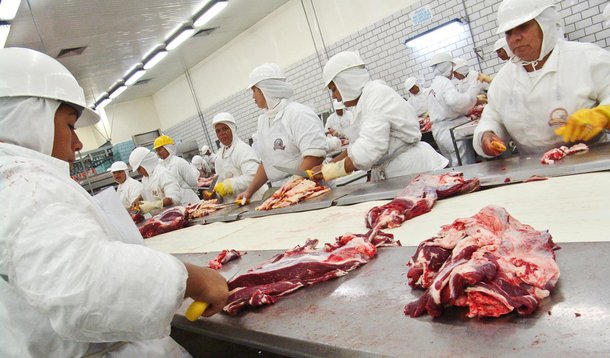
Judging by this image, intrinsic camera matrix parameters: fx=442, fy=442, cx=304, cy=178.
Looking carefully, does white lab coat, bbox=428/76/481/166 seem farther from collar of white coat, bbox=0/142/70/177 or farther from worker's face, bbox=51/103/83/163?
collar of white coat, bbox=0/142/70/177

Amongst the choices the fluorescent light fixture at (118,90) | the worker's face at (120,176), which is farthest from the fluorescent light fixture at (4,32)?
the fluorescent light fixture at (118,90)

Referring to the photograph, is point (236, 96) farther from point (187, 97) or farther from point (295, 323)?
point (295, 323)

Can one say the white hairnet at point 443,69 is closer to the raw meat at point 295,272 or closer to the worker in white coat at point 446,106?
the worker in white coat at point 446,106

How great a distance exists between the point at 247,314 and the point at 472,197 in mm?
1488

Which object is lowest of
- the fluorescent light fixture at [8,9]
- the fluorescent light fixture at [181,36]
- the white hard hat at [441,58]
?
the white hard hat at [441,58]

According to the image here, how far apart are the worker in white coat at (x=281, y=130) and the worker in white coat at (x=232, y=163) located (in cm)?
51

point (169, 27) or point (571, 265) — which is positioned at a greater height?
point (169, 27)

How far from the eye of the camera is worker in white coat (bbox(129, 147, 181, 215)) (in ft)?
23.8

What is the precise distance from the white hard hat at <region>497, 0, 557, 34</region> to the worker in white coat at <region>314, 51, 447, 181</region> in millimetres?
1143

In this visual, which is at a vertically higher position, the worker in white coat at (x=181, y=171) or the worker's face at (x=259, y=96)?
the worker's face at (x=259, y=96)

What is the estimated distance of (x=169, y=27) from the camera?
10.3 metres

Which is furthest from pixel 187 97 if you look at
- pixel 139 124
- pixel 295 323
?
pixel 295 323

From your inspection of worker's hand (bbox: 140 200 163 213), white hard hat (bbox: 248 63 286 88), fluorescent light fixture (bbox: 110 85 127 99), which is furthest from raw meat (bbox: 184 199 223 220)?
fluorescent light fixture (bbox: 110 85 127 99)

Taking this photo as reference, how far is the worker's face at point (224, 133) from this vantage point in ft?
20.6
